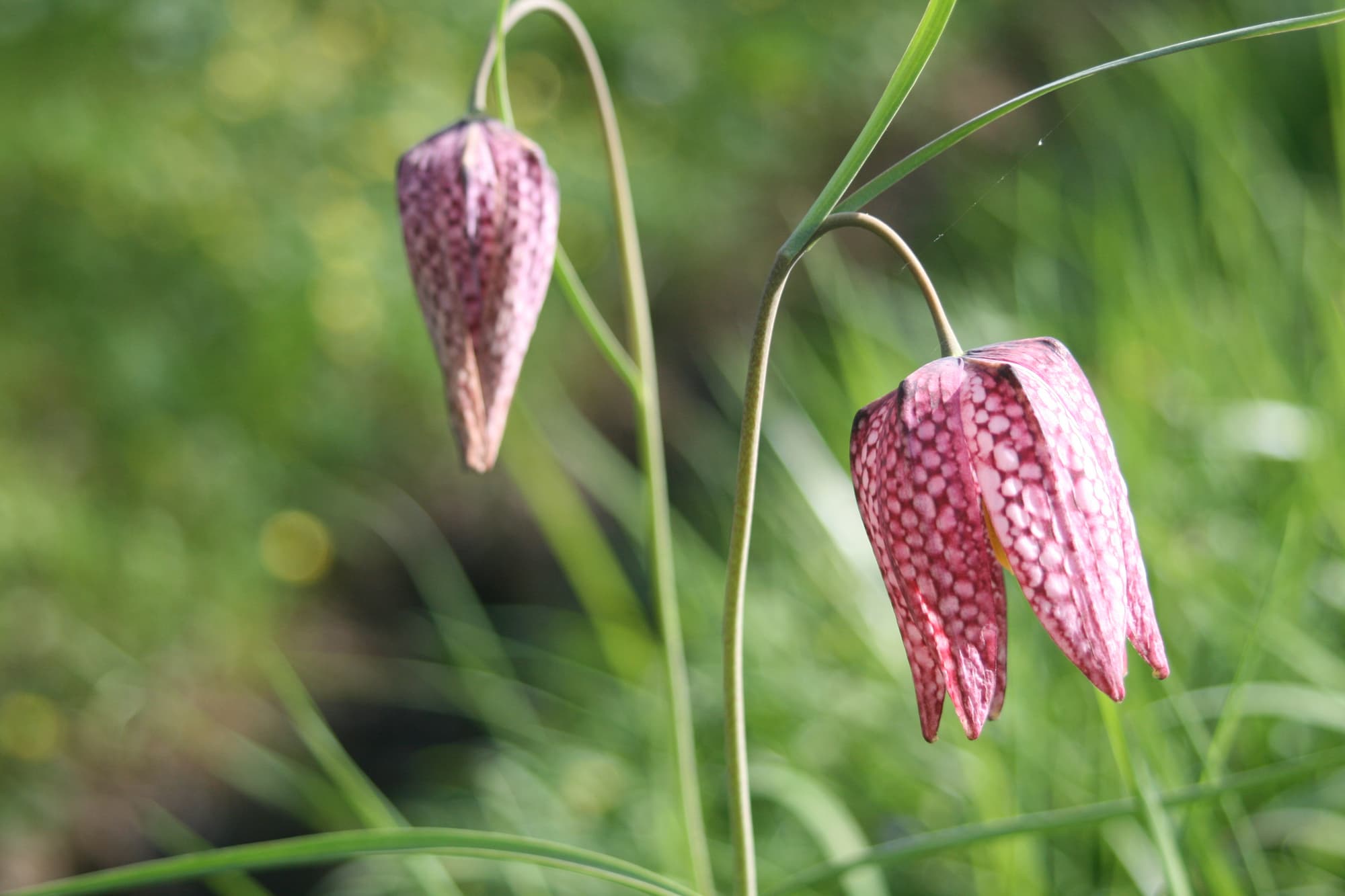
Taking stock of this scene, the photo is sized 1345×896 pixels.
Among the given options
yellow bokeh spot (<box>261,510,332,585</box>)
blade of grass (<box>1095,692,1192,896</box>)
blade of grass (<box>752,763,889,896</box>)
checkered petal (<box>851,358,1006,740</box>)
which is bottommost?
blade of grass (<box>752,763,889,896</box>)

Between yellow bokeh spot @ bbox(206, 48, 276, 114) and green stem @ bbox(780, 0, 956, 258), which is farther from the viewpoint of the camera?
yellow bokeh spot @ bbox(206, 48, 276, 114)

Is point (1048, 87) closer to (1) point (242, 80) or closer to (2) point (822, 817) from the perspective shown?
(2) point (822, 817)

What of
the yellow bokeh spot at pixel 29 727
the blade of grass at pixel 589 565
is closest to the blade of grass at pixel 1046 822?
the blade of grass at pixel 589 565

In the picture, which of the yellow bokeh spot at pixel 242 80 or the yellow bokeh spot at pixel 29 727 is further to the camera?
the yellow bokeh spot at pixel 242 80

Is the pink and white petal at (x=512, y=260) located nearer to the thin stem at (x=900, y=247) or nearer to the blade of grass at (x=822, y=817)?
the thin stem at (x=900, y=247)

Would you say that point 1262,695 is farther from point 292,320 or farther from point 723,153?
point 723,153

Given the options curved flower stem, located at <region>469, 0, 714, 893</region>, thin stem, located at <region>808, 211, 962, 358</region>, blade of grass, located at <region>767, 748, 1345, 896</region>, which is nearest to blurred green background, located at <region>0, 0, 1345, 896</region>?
blade of grass, located at <region>767, 748, 1345, 896</region>

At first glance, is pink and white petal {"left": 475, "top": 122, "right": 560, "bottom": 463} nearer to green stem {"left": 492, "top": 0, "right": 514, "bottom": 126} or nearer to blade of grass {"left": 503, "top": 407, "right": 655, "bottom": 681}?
green stem {"left": 492, "top": 0, "right": 514, "bottom": 126}

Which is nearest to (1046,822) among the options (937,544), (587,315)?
(937,544)
